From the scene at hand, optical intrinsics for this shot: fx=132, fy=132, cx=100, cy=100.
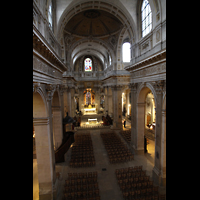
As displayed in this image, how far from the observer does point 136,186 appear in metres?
8.55

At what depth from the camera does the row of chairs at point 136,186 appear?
782 cm

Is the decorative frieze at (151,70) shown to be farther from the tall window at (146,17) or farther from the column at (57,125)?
the column at (57,125)

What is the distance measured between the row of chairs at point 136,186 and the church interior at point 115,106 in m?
0.05

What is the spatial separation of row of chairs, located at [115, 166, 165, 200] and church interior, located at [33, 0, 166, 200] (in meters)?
0.05

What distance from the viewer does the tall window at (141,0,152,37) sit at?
35.6 ft

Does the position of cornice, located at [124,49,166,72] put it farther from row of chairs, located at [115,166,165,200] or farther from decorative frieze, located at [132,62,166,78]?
row of chairs, located at [115,166,165,200]

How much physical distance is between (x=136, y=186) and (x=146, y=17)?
13.1m

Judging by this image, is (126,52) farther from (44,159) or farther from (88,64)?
(44,159)

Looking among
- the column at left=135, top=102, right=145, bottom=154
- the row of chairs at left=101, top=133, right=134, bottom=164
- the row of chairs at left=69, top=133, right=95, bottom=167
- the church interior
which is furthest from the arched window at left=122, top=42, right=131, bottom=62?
the row of chairs at left=69, top=133, right=95, bottom=167

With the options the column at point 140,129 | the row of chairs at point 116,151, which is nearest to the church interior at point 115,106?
the row of chairs at point 116,151
